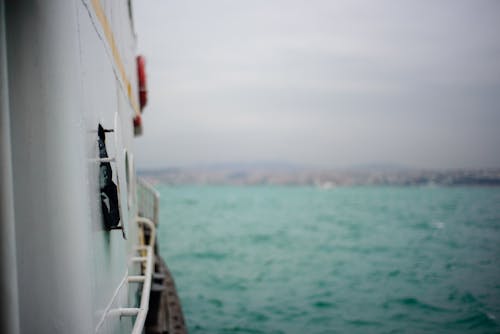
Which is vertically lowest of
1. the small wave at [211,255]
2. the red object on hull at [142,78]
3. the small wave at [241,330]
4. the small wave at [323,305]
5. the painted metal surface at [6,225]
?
the small wave at [211,255]

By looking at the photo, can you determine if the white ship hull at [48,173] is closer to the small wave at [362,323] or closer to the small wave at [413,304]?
the small wave at [362,323]

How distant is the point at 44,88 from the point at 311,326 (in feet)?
43.0

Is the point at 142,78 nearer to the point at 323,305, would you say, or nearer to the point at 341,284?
the point at 323,305

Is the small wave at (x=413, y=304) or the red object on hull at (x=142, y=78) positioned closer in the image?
the red object on hull at (x=142, y=78)

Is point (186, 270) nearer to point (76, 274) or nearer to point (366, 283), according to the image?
point (366, 283)

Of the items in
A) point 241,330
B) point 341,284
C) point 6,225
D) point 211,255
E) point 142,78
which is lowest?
point 211,255

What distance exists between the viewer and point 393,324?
40.8 ft

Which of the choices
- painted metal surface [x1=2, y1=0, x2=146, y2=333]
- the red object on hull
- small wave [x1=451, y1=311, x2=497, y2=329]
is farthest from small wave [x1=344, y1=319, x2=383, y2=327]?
painted metal surface [x1=2, y1=0, x2=146, y2=333]

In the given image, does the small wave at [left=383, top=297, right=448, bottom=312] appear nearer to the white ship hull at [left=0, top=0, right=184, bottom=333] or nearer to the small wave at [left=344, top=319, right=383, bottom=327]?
the small wave at [left=344, top=319, right=383, bottom=327]

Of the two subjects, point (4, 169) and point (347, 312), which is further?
point (347, 312)

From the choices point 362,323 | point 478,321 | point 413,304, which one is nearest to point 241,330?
point 362,323

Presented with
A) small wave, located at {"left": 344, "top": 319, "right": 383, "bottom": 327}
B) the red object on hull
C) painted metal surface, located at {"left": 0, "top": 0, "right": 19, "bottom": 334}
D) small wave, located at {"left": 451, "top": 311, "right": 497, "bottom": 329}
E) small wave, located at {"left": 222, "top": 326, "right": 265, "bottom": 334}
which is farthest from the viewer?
small wave, located at {"left": 344, "top": 319, "right": 383, "bottom": 327}

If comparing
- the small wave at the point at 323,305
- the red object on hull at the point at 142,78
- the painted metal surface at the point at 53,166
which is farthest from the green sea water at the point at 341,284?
the painted metal surface at the point at 53,166

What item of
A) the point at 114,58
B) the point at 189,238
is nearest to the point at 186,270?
the point at 189,238
